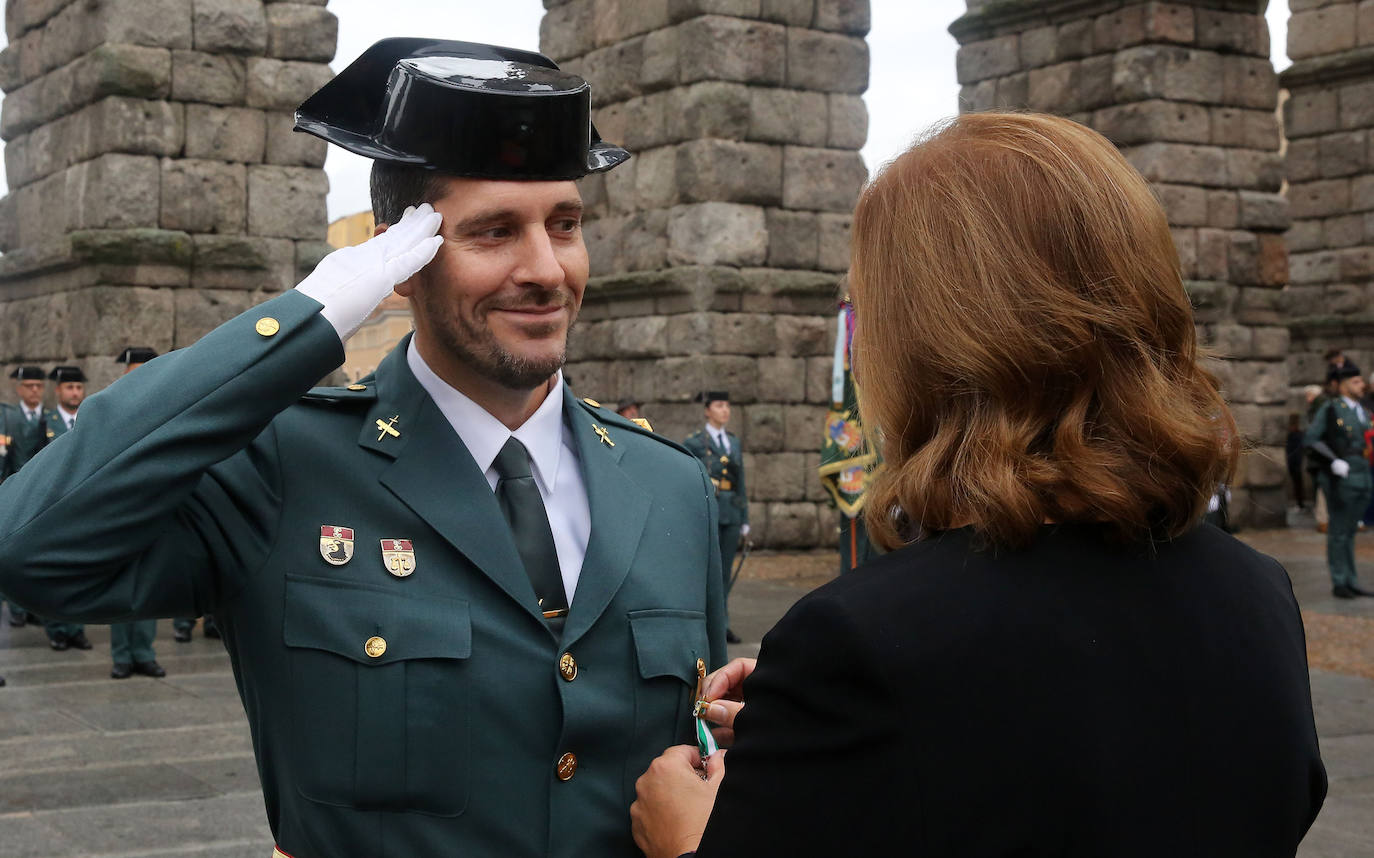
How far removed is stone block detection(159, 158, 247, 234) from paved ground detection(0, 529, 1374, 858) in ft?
9.91

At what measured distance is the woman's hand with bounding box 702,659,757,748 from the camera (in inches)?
80.7

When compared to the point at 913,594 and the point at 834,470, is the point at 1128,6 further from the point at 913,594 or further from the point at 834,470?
the point at 913,594

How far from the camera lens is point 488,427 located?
7.22 ft

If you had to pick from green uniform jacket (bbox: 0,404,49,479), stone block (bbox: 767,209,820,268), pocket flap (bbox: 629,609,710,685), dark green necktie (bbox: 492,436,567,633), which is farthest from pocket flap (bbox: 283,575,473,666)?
stone block (bbox: 767,209,820,268)

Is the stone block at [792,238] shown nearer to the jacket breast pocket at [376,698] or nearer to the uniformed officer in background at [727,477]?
the uniformed officer in background at [727,477]

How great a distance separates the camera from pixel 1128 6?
14648 millimetres

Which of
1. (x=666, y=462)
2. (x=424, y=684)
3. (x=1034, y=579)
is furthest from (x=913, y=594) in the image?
(x=666, y=462)

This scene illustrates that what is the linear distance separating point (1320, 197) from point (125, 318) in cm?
1567

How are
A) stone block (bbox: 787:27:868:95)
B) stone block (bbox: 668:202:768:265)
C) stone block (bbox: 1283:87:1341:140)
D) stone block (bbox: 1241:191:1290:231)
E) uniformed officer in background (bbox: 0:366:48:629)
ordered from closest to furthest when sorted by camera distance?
uniformed officer in background (bbox: 0:366:48:629) → stone block (bbox: 668:202:768:265) → stone block (bbox: 787:27:868:95) → stone block (bbox: 1241:191:1290:231) → stone block (bbox: 1283:87:1341:140)

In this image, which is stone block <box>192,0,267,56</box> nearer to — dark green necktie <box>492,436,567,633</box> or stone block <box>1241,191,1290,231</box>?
stone block <box>1241,191,1290,231</box>

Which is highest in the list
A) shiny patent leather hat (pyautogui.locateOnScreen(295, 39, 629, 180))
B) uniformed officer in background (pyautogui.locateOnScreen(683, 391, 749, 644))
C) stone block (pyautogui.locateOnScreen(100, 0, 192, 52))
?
stone block (pyautogui.locateOnScreen(100, 0, 192, 52))

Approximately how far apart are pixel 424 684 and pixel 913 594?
2.44 ft

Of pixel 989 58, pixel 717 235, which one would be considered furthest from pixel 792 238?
pixel 989 58

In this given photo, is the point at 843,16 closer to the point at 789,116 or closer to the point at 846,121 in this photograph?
the point at 846,121
